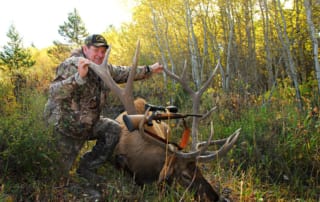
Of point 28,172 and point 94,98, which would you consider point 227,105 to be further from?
point 28,172

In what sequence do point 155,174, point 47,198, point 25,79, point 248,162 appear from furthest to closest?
point 25,79
point 248,162
point 155,174
point 47,198

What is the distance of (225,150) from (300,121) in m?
1.69

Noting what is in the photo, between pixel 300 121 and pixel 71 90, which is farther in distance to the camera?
pixel 300 121

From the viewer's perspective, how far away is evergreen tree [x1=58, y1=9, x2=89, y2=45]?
1748cm

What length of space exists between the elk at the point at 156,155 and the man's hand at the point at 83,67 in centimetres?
13

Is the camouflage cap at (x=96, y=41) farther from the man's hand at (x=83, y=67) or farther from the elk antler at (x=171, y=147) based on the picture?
the elk antler at (x=171, y=147)

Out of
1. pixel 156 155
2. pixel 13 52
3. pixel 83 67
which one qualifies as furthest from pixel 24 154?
pixel 13 52

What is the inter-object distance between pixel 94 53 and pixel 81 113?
0.75m

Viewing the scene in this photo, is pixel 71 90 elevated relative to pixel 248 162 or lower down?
elevated

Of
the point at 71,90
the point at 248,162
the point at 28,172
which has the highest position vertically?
the point at 71,90

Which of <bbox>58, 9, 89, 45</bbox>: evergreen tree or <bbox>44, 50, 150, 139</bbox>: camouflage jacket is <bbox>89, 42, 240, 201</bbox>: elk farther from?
<bbox>58, 9, 89, 45</bbox>: evergreen tree

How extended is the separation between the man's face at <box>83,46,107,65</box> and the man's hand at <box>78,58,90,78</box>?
1.57ft

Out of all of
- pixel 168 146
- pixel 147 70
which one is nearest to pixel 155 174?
pixel 168 146

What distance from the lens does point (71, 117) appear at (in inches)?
167
